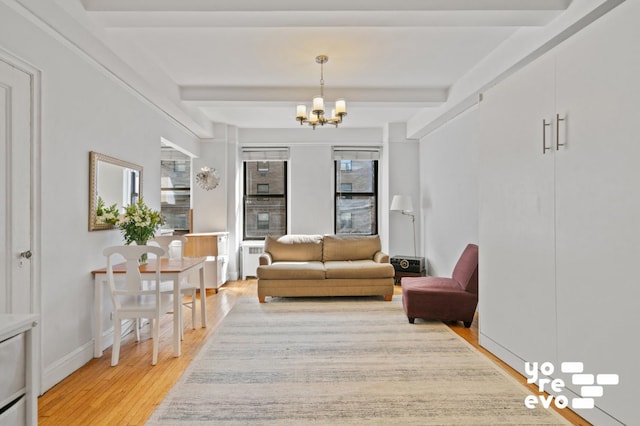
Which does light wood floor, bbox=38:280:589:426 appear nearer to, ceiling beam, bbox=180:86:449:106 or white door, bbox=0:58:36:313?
white door, bbox=0:58:36:313

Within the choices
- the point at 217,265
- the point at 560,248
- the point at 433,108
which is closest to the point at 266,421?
the point at 560,248

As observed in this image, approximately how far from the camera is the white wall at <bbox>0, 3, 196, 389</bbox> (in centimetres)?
256

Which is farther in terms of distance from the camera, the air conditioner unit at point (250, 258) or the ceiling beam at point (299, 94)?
the air conditioner unit at point (250, 258)

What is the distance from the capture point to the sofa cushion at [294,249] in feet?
18.6

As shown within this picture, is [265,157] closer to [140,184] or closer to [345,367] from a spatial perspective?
[140,184]

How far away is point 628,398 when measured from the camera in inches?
73.2

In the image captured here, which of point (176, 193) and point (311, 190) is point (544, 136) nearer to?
point (311, 190)

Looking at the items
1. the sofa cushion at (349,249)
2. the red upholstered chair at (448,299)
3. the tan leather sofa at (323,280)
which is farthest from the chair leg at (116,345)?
the sofa cushion at (349,249)

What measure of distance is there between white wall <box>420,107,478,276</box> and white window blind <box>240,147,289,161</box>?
8.18 feet

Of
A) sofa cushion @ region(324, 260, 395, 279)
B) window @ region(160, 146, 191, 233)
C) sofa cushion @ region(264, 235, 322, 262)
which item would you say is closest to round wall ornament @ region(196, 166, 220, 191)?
window @ region(160, 146, 191, 233)

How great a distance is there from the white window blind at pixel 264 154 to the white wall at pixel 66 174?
3.46 metres

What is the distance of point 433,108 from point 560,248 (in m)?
3.37

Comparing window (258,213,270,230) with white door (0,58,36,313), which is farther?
window (258,213,270,230)

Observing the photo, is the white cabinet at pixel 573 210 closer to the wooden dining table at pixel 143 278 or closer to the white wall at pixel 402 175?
the wooden dining table at pixel 143 278
